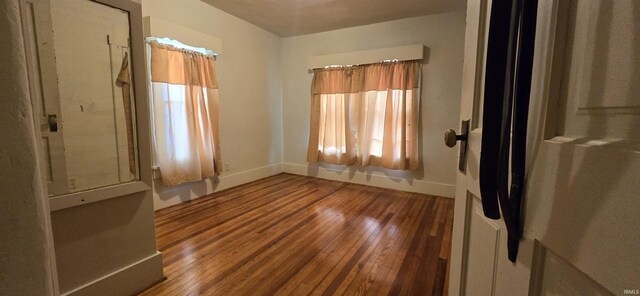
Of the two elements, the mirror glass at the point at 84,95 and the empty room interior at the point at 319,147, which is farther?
the mirror glass at the point at 84,95

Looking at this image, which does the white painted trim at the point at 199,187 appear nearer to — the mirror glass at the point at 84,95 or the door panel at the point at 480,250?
the mirror glass at the point at 84,95

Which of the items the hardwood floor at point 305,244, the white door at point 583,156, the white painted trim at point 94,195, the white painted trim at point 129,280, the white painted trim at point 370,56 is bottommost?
the hardwood floor at point 305,244

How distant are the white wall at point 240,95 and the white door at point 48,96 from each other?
161cm

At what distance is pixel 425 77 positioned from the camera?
334 centimetres

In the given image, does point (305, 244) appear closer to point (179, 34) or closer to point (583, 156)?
point (583, 156)

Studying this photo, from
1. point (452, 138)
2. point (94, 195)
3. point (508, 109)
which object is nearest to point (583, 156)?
point (508, 109)

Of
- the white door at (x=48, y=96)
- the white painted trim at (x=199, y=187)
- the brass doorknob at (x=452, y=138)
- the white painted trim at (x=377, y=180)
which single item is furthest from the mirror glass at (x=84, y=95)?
the white painted trim at (x=377, y=180)

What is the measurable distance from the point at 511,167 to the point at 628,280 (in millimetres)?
211

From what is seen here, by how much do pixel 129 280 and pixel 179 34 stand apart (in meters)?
2.44

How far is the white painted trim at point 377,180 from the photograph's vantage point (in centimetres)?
337

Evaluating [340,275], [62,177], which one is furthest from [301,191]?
[62,177]

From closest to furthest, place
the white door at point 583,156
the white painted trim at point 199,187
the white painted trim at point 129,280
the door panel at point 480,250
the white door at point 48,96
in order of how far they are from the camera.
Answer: the white door at point 583,156, the door panel at point 480,250, the white door at point 48,96, the white painted trim at point 129,280, the white painted trim at point 199,187

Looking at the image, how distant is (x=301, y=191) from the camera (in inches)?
138

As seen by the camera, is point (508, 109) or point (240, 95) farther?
point (240, 95)
